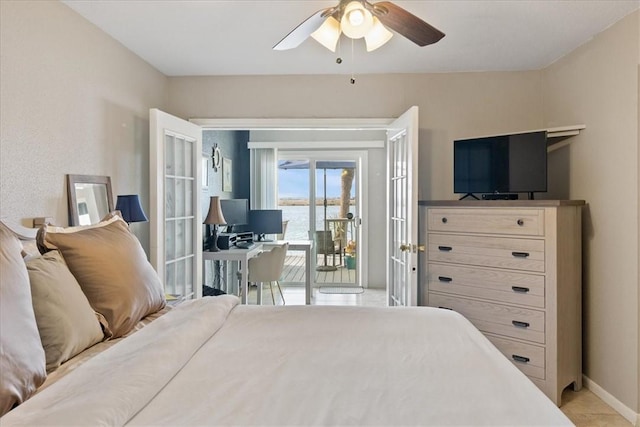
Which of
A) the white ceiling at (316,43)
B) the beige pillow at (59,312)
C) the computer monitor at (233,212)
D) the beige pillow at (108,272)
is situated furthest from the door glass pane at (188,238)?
the beige pillow at (59,312)

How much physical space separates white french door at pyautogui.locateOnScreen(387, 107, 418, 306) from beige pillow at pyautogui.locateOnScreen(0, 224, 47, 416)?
7.69 feet

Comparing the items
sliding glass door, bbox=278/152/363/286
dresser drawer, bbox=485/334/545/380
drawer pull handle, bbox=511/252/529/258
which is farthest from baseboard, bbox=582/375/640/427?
sliding glass door, bbox=278/152/363/286

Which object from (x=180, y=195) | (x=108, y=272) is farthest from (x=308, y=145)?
(x=108, y=272)

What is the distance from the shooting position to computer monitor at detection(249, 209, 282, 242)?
5.05 metres

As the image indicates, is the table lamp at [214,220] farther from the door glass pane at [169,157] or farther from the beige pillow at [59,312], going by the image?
the beige pillow at [59,312]

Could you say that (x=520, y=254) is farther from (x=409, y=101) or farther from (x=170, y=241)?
(x=170, y=241)

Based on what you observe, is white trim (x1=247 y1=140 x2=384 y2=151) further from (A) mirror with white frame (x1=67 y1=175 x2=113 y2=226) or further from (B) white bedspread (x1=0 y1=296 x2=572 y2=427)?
(B) white bedspread (x1=0 y1=296 x2=572 y2=427)

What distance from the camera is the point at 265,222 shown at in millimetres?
5066

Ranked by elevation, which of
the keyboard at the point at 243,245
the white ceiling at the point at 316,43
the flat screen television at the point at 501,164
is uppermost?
the white ceiling at the point at 316,43

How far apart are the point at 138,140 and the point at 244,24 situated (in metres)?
1.25

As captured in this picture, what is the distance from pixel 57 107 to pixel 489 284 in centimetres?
295

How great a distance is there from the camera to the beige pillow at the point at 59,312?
1.20 m

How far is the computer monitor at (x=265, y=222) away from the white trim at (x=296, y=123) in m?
1.91

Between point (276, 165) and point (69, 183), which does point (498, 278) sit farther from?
point (276, 165)
